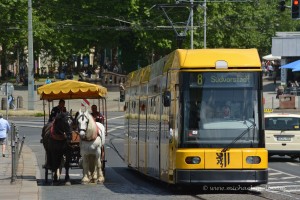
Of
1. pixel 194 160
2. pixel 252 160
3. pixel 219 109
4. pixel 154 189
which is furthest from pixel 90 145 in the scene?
pixel 252 160

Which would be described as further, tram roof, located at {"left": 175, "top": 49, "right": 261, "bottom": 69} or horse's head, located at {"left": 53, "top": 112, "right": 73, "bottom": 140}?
→ horse's head, located at {"left": 53, "top": 112, "right": 73, "bottom": 140}

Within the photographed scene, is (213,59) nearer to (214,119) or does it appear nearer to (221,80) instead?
(221,80)

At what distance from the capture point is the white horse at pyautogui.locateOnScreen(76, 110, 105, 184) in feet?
72.6

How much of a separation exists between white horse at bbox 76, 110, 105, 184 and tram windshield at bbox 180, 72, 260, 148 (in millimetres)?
3206

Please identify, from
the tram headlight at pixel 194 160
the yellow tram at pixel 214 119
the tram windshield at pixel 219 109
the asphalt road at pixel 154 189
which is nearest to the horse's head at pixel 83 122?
the asphalt road at pixel 154 189

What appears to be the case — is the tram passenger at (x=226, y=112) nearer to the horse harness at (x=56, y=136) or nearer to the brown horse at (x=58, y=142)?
the brown horse at (x=58, y=142)

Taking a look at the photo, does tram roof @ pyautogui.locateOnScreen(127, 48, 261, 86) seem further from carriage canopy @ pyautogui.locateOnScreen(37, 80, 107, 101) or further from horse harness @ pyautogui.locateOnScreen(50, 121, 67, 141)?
carriage canopy @ pyautogui.locateOnScreen(37, 80, 107, 101)

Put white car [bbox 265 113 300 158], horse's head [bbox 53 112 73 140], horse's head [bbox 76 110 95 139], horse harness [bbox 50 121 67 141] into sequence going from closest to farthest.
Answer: horse's head [bbox 76 110 95 139] < horse's head [bbox 53 112 73 140] < horse harness [bbox 50 121 67 141] < white car [bbox 265 113 300 158]

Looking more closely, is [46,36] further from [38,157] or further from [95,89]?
[95,89]

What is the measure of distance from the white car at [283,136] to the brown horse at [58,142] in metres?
10.00

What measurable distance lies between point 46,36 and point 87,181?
65.3 metres

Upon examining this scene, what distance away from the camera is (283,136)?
31812mm

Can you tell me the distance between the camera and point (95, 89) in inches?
1001

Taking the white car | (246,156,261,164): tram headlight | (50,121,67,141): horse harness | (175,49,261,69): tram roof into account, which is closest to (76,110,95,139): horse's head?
(50,121,67,141): horse harness
